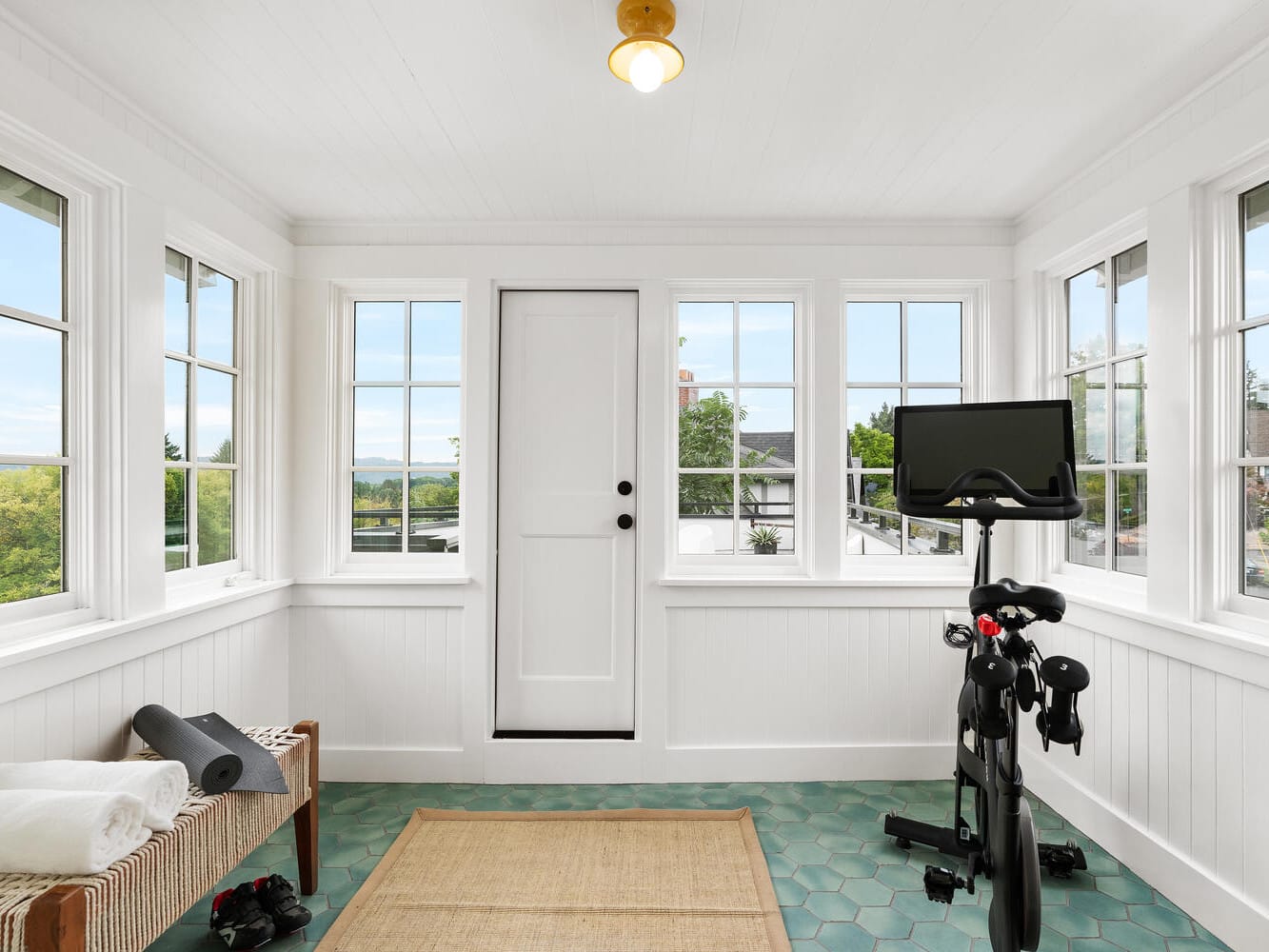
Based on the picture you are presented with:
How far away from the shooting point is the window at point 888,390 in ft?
10.5

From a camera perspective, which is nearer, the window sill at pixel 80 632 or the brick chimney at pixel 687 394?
the window sill at pixel 80 632

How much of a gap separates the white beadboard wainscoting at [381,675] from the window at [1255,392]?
8.94 feet

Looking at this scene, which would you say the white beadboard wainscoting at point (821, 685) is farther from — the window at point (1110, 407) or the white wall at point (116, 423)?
the white wall at point (116, 423)

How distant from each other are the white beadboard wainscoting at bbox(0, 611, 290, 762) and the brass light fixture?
2.12m

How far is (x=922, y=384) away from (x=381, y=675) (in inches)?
105

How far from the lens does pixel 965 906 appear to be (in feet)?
7.06

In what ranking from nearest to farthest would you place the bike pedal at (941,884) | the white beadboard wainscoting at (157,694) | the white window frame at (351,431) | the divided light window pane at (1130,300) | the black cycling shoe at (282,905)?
the white beadboard wainscoting at (157,694)
the black cycling shoe at (282,905)
the bike pedal at (941,884)
the divided light window pane at (1130,300)
the white window frame at (351,431)

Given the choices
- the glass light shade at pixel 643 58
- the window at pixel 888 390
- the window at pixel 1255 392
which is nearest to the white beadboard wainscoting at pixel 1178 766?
the window at pixel 1255 392

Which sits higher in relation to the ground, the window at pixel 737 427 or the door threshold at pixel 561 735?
the window at pixel 737 427

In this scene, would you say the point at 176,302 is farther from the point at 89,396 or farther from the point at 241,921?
the point at 241,921

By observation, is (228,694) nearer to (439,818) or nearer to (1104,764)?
(439,818)

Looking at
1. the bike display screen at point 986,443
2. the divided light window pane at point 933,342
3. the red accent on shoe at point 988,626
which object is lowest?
the red accent on shoe at point 988,626

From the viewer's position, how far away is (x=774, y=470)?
3.22m

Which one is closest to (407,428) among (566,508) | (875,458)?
(566,508)
